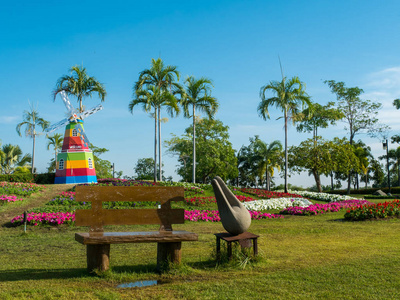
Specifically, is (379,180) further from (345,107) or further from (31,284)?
(31,284)

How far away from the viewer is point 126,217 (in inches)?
229

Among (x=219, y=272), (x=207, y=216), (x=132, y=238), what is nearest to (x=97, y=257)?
(x=132, y=238)

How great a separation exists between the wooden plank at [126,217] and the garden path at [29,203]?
895 centimetres

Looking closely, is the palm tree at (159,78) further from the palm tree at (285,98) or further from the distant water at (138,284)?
the distant water at (138,284)

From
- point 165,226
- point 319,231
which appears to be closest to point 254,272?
point 165,226

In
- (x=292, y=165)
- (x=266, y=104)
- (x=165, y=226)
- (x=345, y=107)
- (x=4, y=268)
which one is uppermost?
(x=345, y=107)

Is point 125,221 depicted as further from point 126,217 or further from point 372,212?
point 372,212

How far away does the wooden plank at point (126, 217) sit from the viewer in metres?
5.61

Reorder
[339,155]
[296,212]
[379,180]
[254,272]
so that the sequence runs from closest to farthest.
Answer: [254,272] < [296,212] < [339,155] < [379,180]

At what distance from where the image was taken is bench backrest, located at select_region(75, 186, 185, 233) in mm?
5621

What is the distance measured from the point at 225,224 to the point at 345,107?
41101 mm

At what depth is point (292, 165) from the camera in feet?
120

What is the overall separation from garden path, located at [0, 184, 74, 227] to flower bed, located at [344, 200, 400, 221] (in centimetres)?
1193

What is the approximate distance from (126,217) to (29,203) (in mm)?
14294
